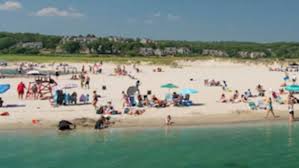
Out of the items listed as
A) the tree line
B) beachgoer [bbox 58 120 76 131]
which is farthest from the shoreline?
the tree line

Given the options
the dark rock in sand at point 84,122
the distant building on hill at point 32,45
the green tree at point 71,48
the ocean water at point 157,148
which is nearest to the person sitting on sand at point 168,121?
the ocean water at point 157,148

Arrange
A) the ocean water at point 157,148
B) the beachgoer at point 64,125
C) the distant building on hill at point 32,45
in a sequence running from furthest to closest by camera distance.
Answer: the distant building on hill at point 32,45 → the beachgoer at point 64,125 → the ocean water at point 157,148

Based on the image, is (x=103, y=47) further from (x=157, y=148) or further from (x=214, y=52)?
(x=157, y=148)

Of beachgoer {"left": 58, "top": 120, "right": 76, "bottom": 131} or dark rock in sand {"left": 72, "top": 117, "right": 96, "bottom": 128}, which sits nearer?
beachgoer {"left": 58, "top": 120, "right": 76, "bottom": 131}

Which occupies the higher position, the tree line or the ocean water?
the tree line

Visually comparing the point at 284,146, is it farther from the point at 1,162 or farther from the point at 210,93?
the point at 210,93

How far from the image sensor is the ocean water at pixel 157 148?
18.2 meters

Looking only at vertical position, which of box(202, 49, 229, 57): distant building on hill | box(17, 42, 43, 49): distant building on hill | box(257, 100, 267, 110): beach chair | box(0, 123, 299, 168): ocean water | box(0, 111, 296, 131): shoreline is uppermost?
box(17, 42, 43, 49): distant building on hill

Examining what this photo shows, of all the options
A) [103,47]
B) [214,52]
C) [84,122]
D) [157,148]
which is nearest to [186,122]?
[84,122]

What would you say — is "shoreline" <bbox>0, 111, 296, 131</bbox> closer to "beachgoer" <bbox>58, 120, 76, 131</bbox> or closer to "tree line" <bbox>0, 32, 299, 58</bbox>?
"beachgoer" <bbox>58, 120, 76, 131</bbox>

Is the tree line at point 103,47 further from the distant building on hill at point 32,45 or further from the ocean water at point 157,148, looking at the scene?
the ocean water at point 157,148

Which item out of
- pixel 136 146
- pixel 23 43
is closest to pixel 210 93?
pixel 136 146

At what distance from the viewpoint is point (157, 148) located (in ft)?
68.4

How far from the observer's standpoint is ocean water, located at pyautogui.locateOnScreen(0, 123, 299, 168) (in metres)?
18.2
